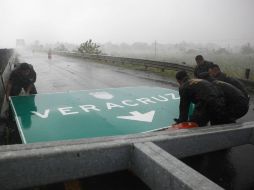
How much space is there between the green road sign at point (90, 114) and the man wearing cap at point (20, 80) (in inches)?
33.7

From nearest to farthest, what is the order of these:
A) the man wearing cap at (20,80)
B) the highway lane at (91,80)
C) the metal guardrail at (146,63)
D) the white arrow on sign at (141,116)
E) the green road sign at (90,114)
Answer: the green road sign at (90,114) < the white arrow on sign at (141,116) < the man wearing cap at (20,80) < the highway lane at (91,80) < the metal guardrail at (146,63)

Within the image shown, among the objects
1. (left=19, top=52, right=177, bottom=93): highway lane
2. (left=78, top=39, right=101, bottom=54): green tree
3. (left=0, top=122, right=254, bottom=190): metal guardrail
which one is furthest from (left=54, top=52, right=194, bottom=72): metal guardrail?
(left=0, top=122, right=254, bottom=190): metal guardrail

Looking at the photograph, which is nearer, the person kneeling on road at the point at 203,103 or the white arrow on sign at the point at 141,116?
the person kneeling on road at the point at 203,103

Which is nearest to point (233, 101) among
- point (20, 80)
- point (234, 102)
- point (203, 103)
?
point (234, 102)

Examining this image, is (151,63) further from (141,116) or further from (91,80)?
(141,116)

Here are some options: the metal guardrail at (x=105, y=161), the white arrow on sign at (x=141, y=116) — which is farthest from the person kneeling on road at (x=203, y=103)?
the metal guardrail at (x=105, y=161)

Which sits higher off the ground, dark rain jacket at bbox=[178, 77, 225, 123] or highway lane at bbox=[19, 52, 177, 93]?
dark rain jacket at bbox=[178, 77, 225, 123]

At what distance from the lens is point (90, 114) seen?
5246 millimetres

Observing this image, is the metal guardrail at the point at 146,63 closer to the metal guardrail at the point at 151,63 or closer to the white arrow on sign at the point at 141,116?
the metal guardrail at the point at 151,63

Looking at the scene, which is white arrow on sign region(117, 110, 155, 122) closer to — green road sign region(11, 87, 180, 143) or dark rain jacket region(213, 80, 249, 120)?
green road sign region(11, 87, 180, 143)

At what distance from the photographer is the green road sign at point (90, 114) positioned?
14.2ft

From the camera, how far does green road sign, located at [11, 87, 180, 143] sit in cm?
434

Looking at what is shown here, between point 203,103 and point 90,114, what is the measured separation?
2.14m

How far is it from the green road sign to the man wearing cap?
2.81ft
